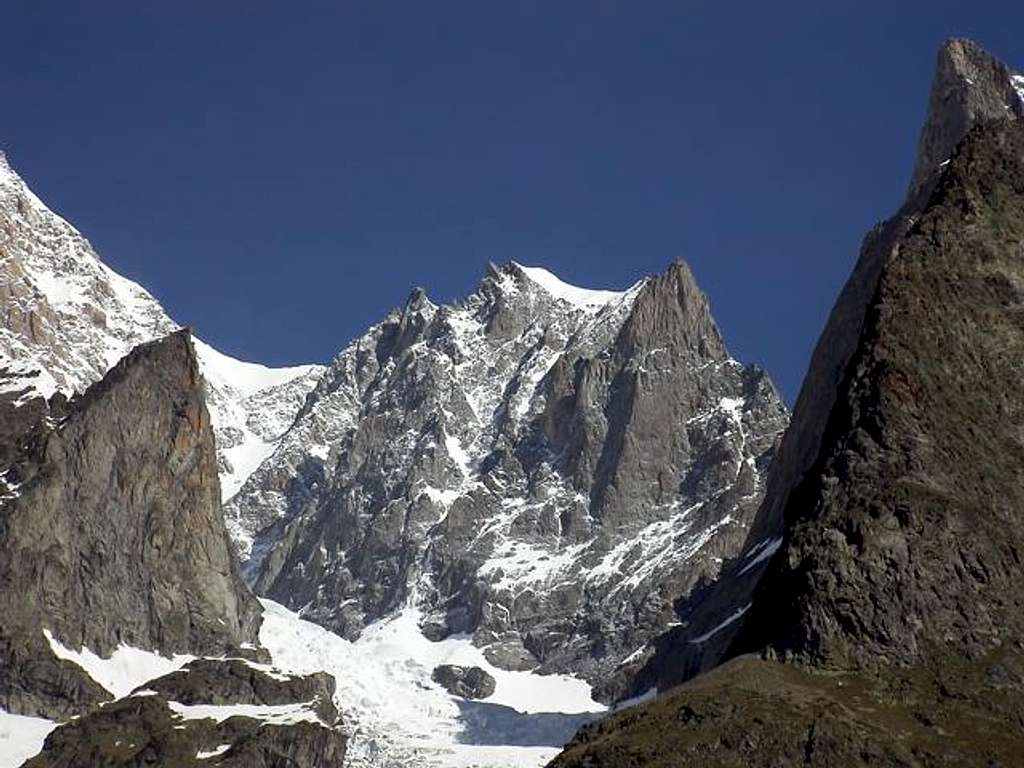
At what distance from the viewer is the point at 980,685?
640ft

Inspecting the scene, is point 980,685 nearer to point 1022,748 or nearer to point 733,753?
point 1022,748

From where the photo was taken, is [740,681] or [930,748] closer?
[930,748]

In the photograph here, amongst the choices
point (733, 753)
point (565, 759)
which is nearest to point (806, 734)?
point (733, 753)

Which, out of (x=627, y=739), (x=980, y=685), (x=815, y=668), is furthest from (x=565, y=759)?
(x=980, y=685)

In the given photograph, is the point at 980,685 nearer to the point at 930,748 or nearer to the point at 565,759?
the point at 930,748

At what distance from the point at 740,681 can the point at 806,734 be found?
39.8 ft

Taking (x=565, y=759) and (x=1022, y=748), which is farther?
(x=565, y=759)

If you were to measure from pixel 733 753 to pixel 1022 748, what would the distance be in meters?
23.0

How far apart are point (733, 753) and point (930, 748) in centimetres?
1573

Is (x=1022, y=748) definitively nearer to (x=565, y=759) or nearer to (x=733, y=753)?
(x=733, y=753)

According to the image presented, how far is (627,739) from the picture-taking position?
196625mm

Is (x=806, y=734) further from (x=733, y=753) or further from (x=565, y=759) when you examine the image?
(x=565, y=759)

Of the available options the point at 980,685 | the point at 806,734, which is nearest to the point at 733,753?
the point at 806,734

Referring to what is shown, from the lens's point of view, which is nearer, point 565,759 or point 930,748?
point 930,748
